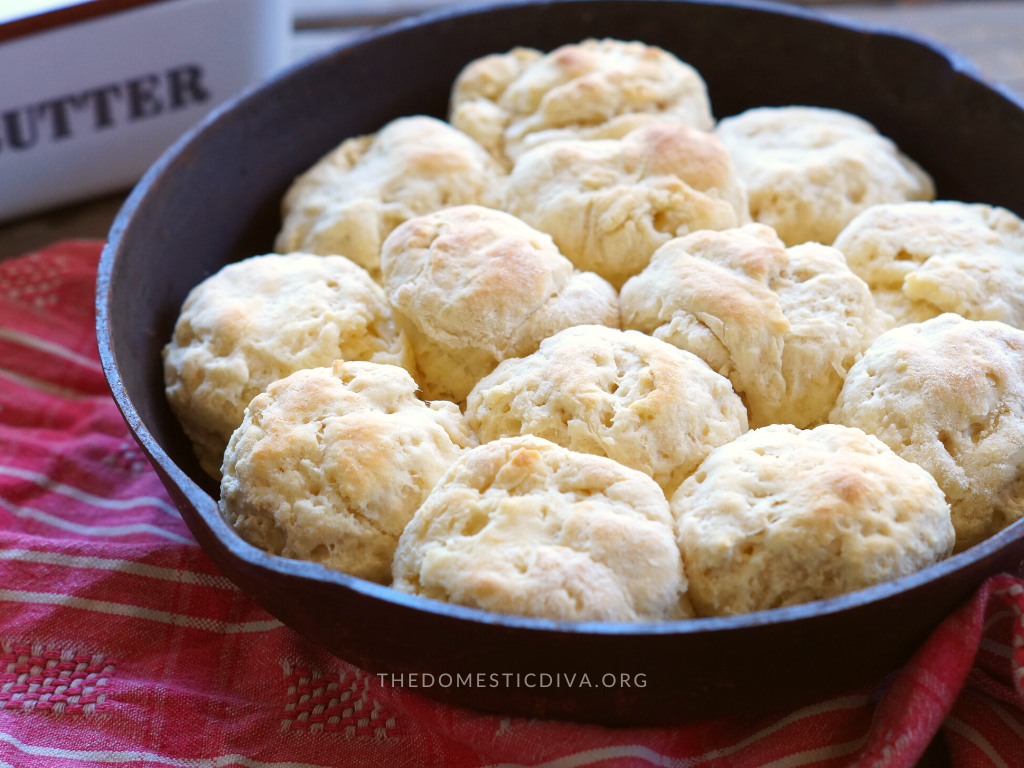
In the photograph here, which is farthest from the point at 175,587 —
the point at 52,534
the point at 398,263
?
the point at 398,263

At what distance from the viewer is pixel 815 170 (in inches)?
80.6

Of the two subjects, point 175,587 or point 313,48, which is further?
point 313,48

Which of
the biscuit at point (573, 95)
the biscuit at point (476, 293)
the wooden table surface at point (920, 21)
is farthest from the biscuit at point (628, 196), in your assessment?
the wooden table surface at point (920, 21)

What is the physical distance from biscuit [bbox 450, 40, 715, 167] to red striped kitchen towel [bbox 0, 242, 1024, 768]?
3.90 feet

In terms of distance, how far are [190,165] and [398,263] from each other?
0.66 metres

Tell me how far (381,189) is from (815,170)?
38.4 inches

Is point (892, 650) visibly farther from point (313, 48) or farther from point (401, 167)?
point (313, 48)

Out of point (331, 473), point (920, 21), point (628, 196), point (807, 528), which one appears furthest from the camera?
point (920, 21)

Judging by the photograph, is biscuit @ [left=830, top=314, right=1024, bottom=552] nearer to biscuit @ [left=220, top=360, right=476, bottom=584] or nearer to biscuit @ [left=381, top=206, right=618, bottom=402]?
biscuit @ [left=381, top=206, right=618, bottom=402]

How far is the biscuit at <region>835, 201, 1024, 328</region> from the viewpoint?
175 centimetres

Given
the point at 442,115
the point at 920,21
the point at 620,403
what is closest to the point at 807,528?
the point at 620,403

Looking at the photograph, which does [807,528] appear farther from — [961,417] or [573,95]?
[573,95]

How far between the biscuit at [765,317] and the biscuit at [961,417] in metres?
0.10

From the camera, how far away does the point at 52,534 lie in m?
1.96
